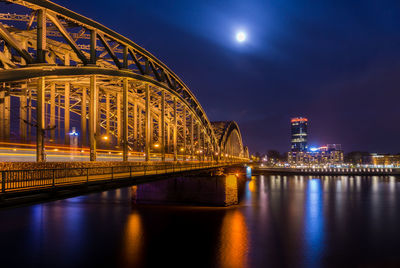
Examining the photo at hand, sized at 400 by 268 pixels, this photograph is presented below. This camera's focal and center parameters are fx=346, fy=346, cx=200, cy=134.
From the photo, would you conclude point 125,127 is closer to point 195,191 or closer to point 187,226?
point 187,226

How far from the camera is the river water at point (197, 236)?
2397 cm

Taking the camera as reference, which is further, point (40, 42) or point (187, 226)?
point (187, 226)

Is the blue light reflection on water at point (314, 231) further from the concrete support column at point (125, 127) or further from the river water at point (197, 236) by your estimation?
the concrete support column at point (125, 127)

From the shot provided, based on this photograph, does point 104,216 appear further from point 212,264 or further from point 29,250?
point 212,264

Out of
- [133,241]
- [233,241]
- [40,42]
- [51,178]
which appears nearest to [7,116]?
[40,42]

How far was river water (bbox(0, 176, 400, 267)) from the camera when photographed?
2397 cm

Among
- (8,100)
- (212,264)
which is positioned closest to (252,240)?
(212,264)

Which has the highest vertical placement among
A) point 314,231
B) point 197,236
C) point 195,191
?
point 195,191

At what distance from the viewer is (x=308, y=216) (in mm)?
41250

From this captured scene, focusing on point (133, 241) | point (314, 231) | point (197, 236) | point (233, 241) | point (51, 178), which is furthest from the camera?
point (314, 231)

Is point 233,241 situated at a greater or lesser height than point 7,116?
lesser

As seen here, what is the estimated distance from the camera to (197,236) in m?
30.2

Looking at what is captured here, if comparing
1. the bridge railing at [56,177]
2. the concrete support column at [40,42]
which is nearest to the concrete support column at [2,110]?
the concrete support column at [40,42]

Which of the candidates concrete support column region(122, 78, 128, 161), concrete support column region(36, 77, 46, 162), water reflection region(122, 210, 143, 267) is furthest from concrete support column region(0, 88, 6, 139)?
water reflection region(122, 210, 143, 267)
